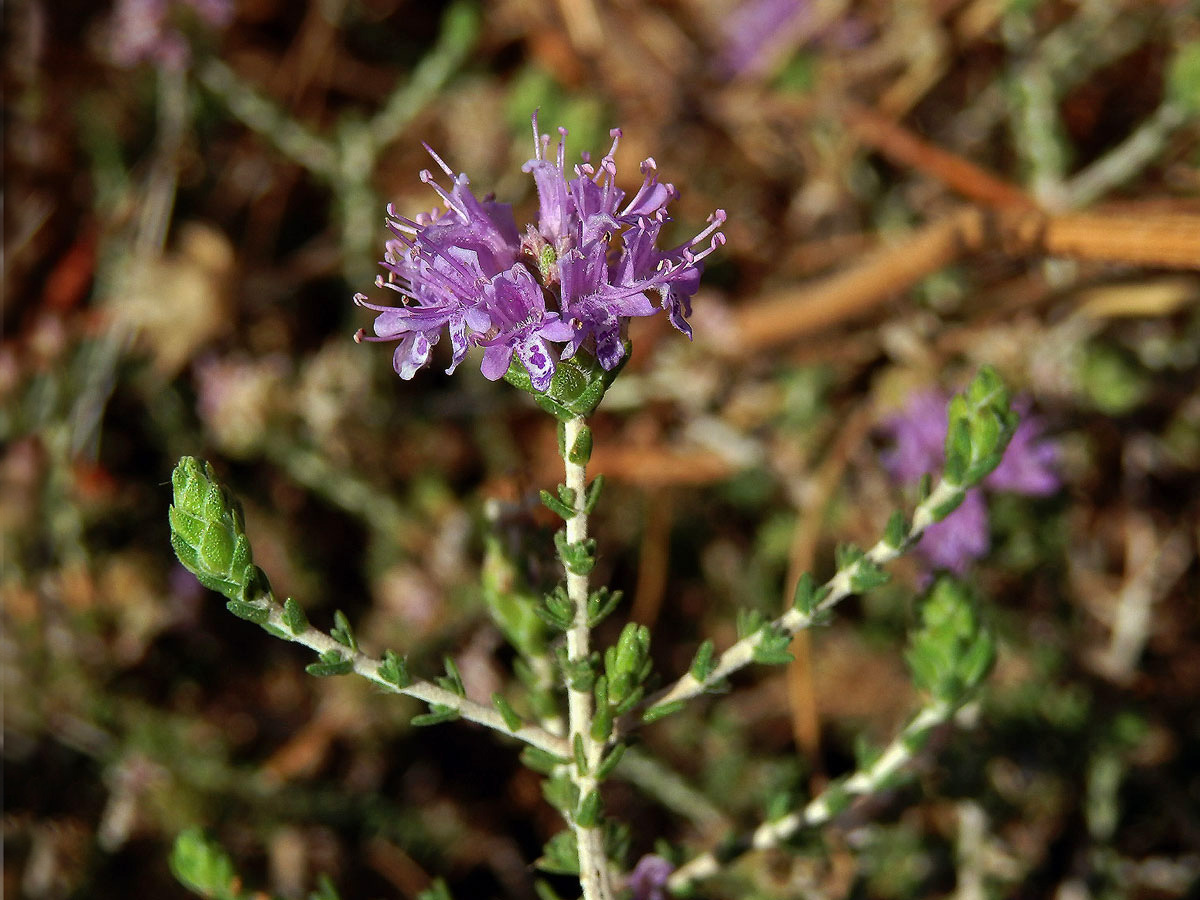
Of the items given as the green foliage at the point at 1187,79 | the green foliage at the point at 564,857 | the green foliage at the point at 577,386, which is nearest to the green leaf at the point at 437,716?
the green foliage at the point at 564,857

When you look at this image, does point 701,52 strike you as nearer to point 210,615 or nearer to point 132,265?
point 132,265

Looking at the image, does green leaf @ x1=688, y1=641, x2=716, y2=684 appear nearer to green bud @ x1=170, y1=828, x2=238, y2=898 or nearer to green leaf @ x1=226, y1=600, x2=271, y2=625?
green leaf @ x1=226, y1=600, x2=271, y2=625

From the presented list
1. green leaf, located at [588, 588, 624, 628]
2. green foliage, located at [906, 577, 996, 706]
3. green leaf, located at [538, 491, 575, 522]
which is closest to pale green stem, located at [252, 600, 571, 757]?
green leaf, located at [588, 588, 624, 628]

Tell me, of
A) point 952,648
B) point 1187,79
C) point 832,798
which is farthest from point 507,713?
point 1187,79

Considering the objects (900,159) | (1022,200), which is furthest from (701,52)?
(1022,200)

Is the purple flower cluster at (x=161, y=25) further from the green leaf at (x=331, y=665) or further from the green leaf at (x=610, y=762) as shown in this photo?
the green leaf at (x=610, y=762)

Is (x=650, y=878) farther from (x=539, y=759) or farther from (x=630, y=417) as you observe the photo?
(x=630, y=417)

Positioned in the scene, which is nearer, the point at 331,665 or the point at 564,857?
the point at 331,665
